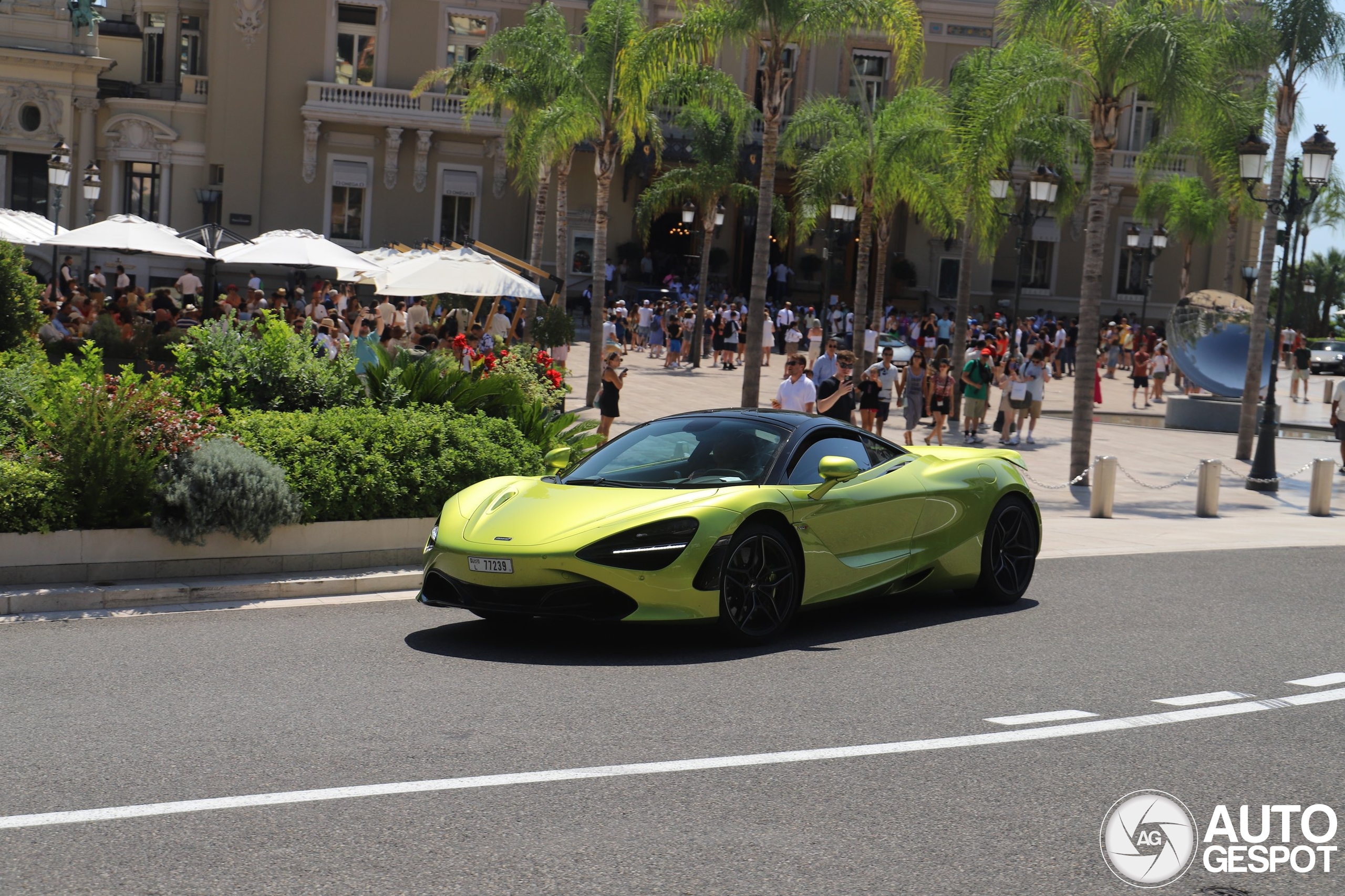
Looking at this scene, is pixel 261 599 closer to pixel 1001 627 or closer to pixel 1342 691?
pixel 1001 627

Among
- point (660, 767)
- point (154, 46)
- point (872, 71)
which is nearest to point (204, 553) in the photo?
point (660, 767)

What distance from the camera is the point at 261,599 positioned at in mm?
9625

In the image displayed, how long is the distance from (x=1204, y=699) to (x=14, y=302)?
12688 mm

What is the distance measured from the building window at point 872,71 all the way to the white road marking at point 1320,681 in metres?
47.0

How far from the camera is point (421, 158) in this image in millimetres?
48875

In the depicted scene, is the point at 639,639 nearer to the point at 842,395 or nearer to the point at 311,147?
the point at 842,395

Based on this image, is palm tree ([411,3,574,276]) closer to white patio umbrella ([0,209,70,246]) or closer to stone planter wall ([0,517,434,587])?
white patio umbrella ([0,209,70,246])

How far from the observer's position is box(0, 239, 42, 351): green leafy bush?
48.8 feet

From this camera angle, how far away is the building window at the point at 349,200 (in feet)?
159

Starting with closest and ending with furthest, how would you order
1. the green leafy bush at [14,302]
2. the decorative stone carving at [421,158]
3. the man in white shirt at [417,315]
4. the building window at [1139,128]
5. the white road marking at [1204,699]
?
1. the white road marking at [1204,699]
2. the green leafy bush at [14,302]
3. the man in white shirt at [417,315]
4. the decorative stone carving at [421,158]
5. the building window at [1139,128]

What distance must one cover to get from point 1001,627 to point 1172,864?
446 centimetres

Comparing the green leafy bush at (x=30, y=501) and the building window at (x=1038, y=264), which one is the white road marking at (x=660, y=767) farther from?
the building window at (x=1038, y=264)

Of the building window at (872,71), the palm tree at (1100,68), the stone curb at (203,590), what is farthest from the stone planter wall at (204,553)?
the building window at (872,71)

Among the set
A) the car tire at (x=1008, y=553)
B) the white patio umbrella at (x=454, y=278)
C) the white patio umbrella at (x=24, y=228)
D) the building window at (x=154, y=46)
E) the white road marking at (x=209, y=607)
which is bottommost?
the white road marking at (x=209, y=607)
